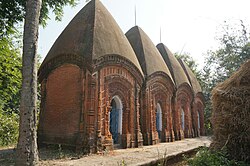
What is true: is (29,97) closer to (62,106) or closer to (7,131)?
(62,106)

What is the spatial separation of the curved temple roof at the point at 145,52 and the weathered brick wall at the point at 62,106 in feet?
15.8

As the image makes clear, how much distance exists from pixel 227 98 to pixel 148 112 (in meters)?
6.40

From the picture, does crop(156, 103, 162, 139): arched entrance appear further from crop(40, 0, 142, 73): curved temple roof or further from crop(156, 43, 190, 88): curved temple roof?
crop(40, 0, 142, 73): curved temple roof

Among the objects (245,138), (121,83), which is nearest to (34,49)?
(121,83)

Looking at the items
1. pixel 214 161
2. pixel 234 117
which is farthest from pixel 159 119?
pixel 214 161

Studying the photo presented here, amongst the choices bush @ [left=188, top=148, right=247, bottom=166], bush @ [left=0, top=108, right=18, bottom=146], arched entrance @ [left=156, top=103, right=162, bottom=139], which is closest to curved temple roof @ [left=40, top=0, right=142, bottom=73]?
arched entrance @ [left=156, top=103, right=162, bottom=139]

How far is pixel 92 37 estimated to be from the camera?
33.4ft

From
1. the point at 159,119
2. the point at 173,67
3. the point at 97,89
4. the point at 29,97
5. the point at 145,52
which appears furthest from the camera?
the point at 173,67

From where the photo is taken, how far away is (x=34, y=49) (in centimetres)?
A: 638

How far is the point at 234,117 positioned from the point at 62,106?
733 cm

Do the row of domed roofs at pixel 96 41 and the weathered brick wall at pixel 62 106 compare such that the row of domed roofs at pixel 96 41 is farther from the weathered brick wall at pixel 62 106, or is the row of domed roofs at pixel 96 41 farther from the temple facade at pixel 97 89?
the weathered brick wall at pixel 62 106

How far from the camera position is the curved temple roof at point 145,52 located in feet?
45.0

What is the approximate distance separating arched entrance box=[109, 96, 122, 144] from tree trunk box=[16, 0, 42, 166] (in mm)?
5282

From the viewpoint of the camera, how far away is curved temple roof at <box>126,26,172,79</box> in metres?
13.7
